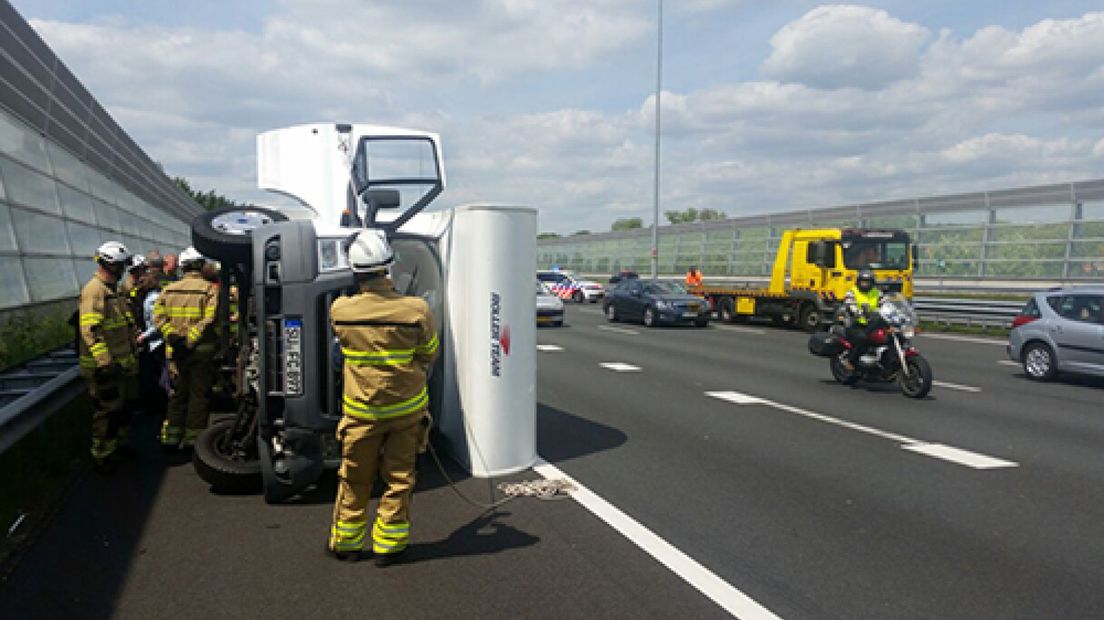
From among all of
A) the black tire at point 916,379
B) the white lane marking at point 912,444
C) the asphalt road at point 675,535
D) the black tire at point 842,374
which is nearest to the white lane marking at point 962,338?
the black tire at point 842,374

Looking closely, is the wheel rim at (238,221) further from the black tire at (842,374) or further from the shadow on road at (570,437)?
the black tire at (842,374)

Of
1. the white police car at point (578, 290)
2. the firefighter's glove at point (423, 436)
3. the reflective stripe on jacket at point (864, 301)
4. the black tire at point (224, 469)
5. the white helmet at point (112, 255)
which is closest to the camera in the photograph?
the firefighter's glove at point (423, 436)

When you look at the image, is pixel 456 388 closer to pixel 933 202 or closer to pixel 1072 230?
pixel 1072 230

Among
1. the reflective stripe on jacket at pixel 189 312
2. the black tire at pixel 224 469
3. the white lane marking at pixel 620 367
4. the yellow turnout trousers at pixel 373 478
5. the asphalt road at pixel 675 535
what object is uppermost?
the reflective stripe on jacket at pixel 189 312

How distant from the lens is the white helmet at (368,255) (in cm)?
509

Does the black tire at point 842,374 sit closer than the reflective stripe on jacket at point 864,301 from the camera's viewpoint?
No

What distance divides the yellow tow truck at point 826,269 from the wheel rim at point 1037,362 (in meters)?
7.53

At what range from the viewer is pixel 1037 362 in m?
13.8

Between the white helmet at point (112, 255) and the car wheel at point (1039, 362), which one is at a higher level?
the white helmet at point (112, 255)

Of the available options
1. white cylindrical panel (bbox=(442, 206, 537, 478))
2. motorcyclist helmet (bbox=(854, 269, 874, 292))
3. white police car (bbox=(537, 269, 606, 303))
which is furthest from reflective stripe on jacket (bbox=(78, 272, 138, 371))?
white police car (bbox=(537, 269, 606, 303))

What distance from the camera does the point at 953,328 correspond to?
24281 mm

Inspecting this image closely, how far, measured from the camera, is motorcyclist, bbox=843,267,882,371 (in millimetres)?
12312

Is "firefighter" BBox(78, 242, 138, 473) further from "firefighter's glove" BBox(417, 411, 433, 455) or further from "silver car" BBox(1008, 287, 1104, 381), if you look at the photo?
"silver car" BBox(1008, 287, 1104, 381)

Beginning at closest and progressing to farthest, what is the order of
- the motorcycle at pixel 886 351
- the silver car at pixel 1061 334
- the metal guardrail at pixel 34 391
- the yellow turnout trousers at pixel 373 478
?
the yellow turnout trousers at pixel 373 478, the metal guardrail at pixel 34 391, the motorcycle at pixel 886 351, the silver car at pixel 1061 334
